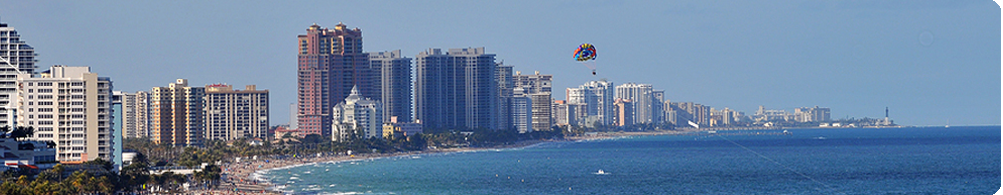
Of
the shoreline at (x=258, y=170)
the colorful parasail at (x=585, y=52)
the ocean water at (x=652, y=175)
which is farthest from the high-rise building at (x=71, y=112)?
the colorful parasail at (x=585, y=52)

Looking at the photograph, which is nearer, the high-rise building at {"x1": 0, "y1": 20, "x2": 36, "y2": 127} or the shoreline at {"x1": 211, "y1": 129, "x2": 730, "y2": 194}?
the shoreline at {"x1": 211, "y1": 129, "x2": 730, "y2": 194}

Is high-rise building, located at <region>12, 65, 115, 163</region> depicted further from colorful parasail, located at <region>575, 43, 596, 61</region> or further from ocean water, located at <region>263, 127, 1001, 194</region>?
colorful parasail, located at <region>575, 43, 596, 61</region>

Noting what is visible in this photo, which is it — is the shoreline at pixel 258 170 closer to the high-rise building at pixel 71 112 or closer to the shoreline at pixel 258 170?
the shoreline at pixel 258 170

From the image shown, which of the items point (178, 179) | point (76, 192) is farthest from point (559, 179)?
point (76, 192)

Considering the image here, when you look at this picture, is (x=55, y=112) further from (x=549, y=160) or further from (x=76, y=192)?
(x=549, y=160)

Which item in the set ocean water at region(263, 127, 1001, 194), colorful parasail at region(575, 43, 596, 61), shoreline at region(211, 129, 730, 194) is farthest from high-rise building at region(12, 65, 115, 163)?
colorful parasail at region(575, 43, 596, 61)

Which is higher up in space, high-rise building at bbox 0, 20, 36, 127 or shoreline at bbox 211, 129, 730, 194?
high-rise building at bbox 0, 20, 36, 127

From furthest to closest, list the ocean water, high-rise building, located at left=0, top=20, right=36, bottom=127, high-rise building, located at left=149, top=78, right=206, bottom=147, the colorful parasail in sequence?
high-rise building, located at left=149, top=78, right=206, bottom=147
high-rise building, located at left=0, top=20, right=36, bottom=127
the ocean water
the colorful parasail
